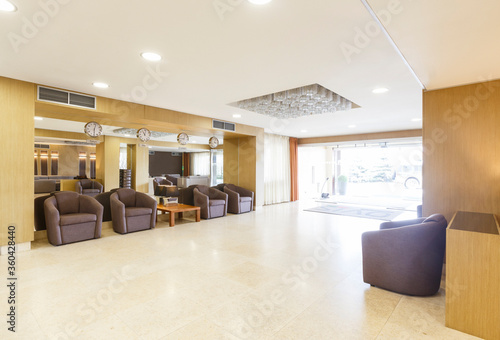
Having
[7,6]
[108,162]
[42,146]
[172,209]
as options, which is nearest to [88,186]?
[108,162]

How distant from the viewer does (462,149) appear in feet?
11.2

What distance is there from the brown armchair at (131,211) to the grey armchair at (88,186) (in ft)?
16.2

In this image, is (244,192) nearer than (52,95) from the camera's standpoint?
No

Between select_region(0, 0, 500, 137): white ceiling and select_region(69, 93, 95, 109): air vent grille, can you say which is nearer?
select_region(0, 0, 500, 137): white ceiling

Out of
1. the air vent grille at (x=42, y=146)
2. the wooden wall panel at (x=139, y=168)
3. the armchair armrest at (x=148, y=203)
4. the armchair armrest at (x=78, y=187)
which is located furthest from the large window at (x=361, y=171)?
the air vent grille at (x=42, y=146)

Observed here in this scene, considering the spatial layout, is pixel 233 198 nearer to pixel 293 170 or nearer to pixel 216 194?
pixel 216 194

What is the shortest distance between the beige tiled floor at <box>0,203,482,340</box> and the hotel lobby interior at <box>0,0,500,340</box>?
0.06 feet

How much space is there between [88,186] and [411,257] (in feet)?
36.5

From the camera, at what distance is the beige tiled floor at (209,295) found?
215 cm

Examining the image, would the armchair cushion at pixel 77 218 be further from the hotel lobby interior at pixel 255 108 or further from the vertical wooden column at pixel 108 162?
the vertical wooden column at pixel 108 162

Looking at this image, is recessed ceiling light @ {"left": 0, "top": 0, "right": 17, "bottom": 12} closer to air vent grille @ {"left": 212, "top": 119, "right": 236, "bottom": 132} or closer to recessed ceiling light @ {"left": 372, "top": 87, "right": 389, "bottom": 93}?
recessed ceiling light @ {"left": 372, "top": 87, "right": 389, "bottom": 93}

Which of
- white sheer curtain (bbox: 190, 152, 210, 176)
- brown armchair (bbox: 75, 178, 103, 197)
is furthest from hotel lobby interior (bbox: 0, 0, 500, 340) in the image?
white sheer curtain (bbox: 190, 152, 210, 176)

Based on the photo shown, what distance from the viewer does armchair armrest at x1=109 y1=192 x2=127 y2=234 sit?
17.3 feet

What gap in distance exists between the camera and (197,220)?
658cm
